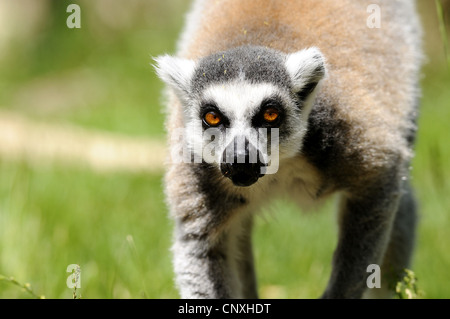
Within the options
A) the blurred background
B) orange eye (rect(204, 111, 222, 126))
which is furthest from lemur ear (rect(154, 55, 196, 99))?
the blurred background

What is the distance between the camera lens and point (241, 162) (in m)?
3.13

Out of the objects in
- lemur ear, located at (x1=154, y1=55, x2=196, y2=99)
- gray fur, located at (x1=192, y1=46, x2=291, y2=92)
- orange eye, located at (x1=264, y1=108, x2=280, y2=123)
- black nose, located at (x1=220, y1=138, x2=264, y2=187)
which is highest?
lemur ear, located at (x1=154, y1=55, x2=196, y2=99)

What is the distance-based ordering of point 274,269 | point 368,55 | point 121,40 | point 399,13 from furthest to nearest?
point 121,40 < point 274,269 < point 399,13 < point 368,55

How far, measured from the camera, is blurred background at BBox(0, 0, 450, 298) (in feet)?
15.6

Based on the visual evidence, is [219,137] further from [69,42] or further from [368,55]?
[69,42]

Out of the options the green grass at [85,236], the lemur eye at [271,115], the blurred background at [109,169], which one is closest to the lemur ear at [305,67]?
the lemur eye at [271,115]

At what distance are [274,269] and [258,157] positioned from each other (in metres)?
2.44

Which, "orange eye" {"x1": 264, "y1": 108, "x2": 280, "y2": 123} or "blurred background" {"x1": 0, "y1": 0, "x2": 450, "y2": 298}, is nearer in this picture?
"orange eye" {"x1": 264, "y1": 108, "x2": 280, "y2": 123}

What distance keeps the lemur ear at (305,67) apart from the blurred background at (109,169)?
1.05 m

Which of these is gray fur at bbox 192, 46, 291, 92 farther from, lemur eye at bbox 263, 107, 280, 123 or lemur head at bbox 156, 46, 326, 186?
lemur eye at bbox 263, 107, 280, 123

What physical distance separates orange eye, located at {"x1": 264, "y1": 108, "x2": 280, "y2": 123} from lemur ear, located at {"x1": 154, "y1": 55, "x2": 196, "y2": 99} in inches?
19.7

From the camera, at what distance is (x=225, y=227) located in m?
3.81

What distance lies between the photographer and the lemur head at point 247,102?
3.21m
